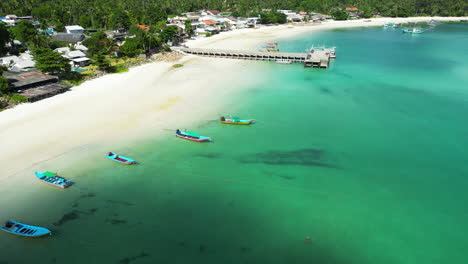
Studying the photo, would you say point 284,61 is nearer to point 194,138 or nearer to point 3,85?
point 194,138

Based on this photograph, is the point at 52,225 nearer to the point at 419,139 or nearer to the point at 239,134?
the point at 239,134

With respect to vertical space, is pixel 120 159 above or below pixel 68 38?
below

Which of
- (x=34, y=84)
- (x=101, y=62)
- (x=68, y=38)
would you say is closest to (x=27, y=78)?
(x=34, y=84)

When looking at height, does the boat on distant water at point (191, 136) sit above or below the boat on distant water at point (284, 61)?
below

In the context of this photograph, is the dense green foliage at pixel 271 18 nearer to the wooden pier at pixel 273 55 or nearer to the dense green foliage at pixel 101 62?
the wooden pier at pixel 273 55

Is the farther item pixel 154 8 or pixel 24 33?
pixel 154 8

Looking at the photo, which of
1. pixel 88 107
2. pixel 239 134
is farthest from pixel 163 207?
pixel 88 107

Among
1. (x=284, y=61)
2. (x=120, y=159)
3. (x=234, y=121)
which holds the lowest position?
(x=120, y=159)

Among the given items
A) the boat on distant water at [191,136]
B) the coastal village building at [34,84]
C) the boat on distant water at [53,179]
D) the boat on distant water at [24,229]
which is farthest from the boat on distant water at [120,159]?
the coastal village building at [34,84]
